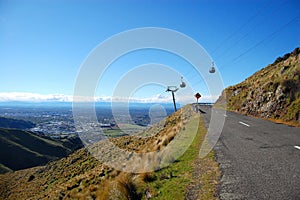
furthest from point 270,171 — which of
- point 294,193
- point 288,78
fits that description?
point 288,78

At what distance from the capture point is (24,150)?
115812mm

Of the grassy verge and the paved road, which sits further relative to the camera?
the grassy verge

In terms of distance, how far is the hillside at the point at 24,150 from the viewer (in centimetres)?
10300

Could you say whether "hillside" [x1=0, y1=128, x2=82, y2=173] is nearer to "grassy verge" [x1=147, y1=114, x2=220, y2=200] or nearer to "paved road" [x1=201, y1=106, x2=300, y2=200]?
"grassy verge" [x1=147, y1=114, x2=220, y2=200]

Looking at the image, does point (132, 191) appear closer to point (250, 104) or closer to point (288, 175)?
point (288, 175)

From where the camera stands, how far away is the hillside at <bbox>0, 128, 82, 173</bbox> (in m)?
103

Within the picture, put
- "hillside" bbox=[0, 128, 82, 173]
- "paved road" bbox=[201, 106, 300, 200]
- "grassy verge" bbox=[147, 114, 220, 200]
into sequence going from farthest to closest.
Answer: "hillside" bbox=[0, 128, 82, 173]
"grassy verge" bbox=[147, 114, 220, 200]
"paved road" bbox=[201, 106, 300, 200]

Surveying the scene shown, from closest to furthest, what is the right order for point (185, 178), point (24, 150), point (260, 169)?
point (260, 169), point (185, 178), point (24, 150)

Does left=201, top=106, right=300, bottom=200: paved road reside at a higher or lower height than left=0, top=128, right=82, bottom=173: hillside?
higher

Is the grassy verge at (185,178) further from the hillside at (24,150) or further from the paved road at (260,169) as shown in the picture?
the hillside at (24,150)

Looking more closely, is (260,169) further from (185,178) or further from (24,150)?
(24,150)

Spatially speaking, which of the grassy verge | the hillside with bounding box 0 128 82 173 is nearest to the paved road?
the grassy verge

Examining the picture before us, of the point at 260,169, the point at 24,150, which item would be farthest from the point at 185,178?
the point at 24,150

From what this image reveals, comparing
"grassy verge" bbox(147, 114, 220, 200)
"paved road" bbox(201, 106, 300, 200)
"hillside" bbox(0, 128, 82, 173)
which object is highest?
"paved road" bbox(201, 106, 300, 200)
